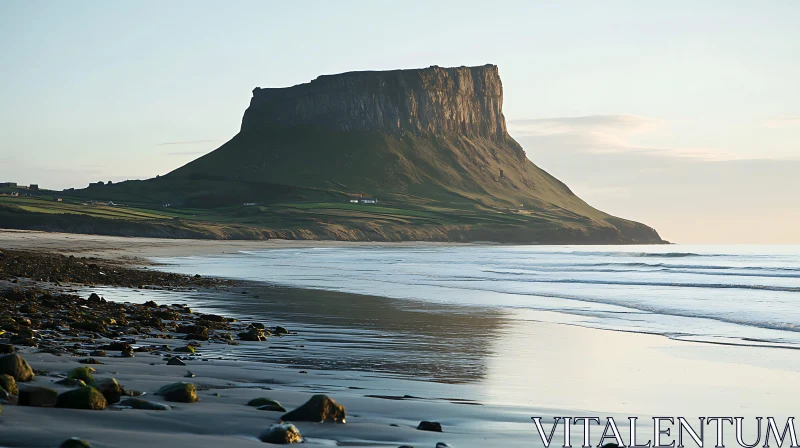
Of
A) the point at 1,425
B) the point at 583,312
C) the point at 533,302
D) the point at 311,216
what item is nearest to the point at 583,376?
the point at 1,425

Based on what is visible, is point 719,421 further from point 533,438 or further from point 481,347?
point 481,347

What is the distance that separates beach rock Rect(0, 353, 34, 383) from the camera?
6.60 meters

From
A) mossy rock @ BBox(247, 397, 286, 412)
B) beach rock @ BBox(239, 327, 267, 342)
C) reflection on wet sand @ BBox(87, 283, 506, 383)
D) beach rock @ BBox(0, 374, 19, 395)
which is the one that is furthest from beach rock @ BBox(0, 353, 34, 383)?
beach rock @ BBox(239, 327, 267, 342)

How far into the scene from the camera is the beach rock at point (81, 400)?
19.4 ft

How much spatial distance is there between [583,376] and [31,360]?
261 inches

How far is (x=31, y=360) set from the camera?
838cm

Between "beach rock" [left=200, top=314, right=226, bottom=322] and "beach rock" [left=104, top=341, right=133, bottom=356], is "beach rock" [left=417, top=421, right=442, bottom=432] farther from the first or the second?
"beach rock" [left=200, top=314, right=226, bottom=322]

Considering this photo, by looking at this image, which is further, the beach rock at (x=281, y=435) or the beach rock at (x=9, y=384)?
the beach rock at (x=9, y=384)

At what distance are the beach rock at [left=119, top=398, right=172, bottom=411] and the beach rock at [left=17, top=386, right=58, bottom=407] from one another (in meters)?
0.55

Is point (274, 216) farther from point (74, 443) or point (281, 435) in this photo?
point (74, 443)

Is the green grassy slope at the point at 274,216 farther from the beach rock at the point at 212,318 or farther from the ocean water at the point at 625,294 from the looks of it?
the beach rock at the point at 212,318

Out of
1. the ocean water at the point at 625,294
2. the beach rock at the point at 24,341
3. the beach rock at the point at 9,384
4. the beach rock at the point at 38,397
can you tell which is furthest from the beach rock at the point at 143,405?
the ocean water at the point at 625,294

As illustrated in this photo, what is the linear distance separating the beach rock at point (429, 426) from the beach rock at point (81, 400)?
245 cm

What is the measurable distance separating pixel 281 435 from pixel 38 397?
5.88 ft
